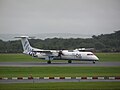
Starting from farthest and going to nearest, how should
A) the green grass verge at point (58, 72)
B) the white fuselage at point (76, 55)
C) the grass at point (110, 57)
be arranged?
the grass at point (110, 57)
the white fuselage at point (76, 55)
the green grass verge at point (58, 72)

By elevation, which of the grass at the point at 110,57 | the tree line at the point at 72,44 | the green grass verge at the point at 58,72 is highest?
the tree line at the point at 72,44

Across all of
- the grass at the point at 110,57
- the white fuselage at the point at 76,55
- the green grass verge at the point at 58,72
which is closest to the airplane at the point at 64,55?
the white fuselage at the point at 76,55

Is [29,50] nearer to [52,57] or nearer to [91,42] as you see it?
[52,57]

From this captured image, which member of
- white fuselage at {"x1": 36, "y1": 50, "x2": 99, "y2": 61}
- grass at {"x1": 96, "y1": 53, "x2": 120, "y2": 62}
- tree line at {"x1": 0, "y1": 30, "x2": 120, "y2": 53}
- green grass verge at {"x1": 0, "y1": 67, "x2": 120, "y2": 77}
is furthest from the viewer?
tree line at {"x1": 0, "y1": 30, "x2": 120, "y2": 53}

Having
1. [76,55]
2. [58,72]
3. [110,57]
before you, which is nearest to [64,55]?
[76,55]

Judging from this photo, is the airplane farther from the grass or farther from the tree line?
the tree line

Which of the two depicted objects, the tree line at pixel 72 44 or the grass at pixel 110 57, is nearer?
the grass at pixel 110 57

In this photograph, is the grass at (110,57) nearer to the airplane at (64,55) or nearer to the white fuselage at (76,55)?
the white fuselage at (76,55)

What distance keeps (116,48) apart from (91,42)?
7.24m

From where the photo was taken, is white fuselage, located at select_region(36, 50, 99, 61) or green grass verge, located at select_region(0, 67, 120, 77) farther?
white fuselage, located at select_region(36, 50, 99, 61)

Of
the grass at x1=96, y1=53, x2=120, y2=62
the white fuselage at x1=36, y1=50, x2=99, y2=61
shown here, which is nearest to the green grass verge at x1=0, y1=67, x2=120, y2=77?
the white fuselage at x1=36, y1=50, x2=99, y2=61

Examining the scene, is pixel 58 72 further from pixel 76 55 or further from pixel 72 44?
pixel 72 44

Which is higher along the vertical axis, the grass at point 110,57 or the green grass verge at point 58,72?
the grass at point 110,57

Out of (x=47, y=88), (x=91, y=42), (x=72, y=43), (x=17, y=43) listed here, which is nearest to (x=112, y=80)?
(x=47, y=88)
